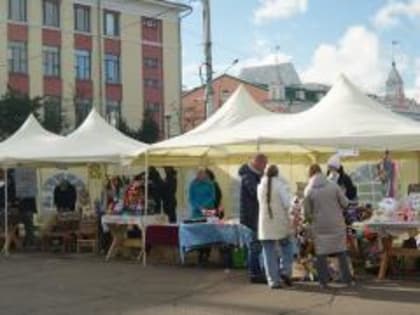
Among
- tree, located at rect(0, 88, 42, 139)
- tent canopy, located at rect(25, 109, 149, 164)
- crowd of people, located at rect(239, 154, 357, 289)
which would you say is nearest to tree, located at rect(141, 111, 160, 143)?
tree, located at rect(0, 88, 42, 139)

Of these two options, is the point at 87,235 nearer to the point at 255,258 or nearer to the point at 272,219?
the point at 255,258

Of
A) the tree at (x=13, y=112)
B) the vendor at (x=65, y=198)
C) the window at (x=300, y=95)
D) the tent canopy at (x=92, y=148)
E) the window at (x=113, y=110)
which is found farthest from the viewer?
the window at (x=300, y=95)

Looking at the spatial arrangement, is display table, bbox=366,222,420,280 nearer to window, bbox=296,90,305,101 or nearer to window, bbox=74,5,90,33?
window, bbox=74,5,90,33

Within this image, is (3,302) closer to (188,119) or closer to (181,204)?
(181,204)

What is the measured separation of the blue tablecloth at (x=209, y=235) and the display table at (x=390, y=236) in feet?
7.95

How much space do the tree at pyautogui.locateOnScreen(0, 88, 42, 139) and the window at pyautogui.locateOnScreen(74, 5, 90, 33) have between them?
41.1ft

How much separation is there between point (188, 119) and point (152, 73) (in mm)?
4830

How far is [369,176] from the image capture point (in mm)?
20578

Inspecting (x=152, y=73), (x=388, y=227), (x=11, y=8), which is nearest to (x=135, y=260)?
(x=388, y=227)

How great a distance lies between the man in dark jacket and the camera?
13797 millimetres

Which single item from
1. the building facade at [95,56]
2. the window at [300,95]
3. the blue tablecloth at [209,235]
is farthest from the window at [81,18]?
the blue tablecloth at [209,235]

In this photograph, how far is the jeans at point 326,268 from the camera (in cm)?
1312

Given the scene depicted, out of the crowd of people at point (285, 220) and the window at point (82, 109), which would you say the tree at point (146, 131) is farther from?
the crowd of people at point (285, 220)

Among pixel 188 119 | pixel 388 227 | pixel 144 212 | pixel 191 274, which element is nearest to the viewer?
pixel 388 227
